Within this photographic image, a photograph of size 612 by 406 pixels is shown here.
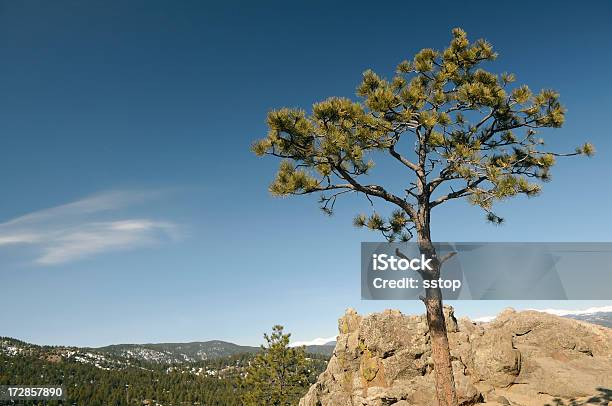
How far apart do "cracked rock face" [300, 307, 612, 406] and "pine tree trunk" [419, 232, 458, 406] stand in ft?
40.5

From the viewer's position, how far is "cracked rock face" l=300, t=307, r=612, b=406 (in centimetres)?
2323

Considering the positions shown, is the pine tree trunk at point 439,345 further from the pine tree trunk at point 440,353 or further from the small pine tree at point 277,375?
the small pine tree at point 277,375

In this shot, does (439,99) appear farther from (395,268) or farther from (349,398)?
(349,398)

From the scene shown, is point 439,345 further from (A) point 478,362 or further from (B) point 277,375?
(B) point 277,375

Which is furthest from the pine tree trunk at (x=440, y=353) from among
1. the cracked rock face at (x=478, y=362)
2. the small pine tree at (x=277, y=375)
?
the small pine tree at (x=277, y=375)

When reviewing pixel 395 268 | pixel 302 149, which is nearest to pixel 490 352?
pixel 395 268

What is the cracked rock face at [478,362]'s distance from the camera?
23234 mm

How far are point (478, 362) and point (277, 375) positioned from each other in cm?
3368

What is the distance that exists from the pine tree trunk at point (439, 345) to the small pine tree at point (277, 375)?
4675 cm

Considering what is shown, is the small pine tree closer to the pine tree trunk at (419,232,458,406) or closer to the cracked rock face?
the cracked rock face

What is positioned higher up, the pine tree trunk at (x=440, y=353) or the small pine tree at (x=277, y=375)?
the pine tree trunk at (x=440, y=353)

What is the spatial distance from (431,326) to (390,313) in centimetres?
2646

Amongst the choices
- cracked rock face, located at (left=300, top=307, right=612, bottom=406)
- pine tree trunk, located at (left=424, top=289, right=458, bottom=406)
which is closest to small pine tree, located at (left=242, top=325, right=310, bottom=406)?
cracked rock face, located at (left=300, top=307, right=612, bottom=406)

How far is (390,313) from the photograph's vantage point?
36.3 meters
